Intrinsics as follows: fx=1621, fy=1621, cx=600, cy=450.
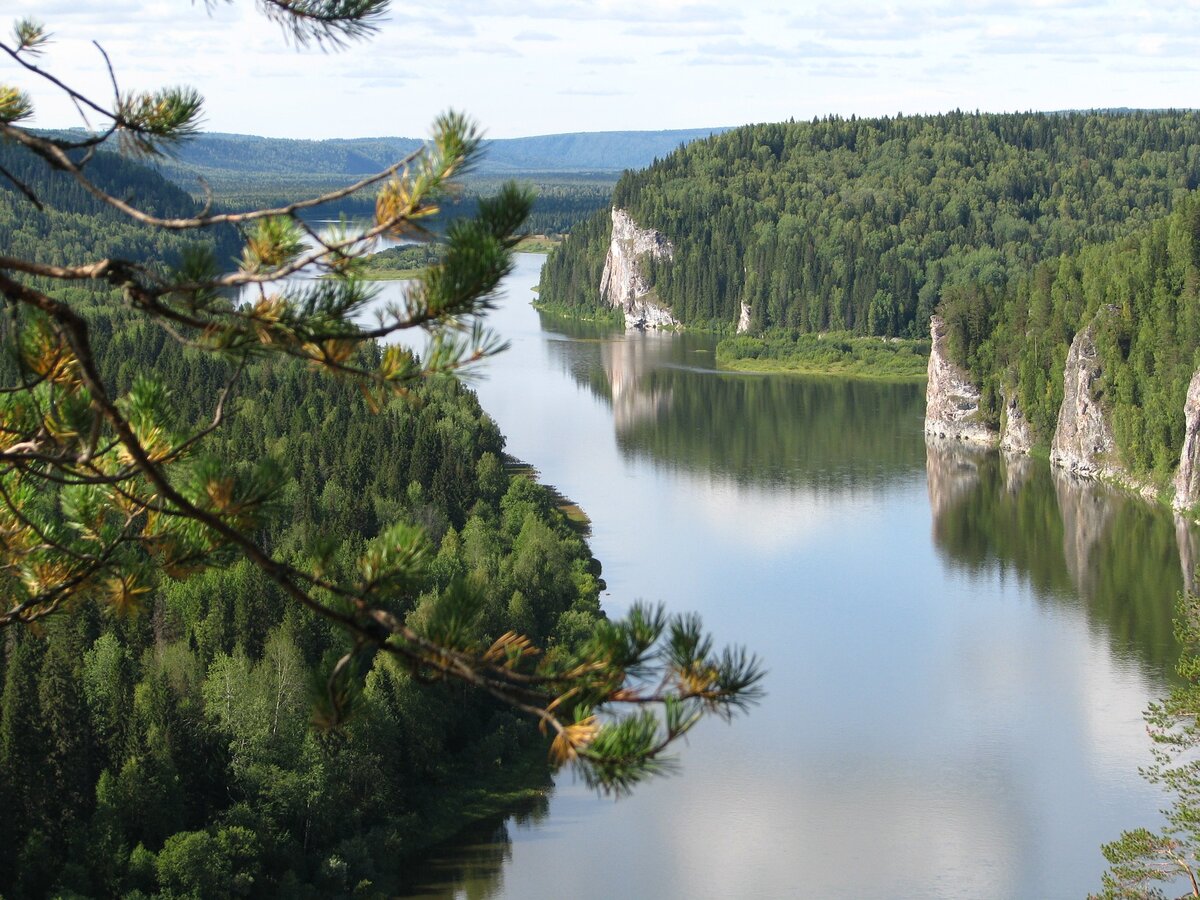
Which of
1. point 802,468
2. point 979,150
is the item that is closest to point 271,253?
point 802,468

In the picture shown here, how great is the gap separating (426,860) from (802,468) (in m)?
24.7

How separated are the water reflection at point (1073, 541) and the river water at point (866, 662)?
0.09 meters

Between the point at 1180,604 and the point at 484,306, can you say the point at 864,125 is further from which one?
the point at 484,306

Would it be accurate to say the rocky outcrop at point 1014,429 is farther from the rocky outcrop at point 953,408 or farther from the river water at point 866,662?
the river water at point 866,662

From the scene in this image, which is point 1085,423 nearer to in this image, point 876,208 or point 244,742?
point 244,742

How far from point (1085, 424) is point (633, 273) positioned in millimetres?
47627

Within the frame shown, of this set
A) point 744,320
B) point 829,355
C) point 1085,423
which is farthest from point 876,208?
point 1085,423

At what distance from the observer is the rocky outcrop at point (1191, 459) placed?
37.1 metres

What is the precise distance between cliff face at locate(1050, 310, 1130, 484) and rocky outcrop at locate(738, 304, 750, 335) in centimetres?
3218

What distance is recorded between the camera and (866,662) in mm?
25578

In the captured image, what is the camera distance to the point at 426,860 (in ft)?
61.8

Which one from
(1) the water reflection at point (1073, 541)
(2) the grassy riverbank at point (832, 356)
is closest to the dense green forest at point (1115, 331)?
(1) the water reflection at point (1073, 541)

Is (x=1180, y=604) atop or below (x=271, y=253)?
below

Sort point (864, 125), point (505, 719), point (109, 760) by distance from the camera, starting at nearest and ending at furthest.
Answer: point (109, 760) → point (505, 719) → point (864, 125)
